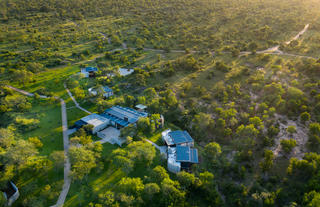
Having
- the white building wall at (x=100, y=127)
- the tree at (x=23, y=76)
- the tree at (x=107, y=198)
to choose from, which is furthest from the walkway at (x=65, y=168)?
the tree at (x=23, y=76)

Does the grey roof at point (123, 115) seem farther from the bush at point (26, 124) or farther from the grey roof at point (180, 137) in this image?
the bush at point (26, 124)

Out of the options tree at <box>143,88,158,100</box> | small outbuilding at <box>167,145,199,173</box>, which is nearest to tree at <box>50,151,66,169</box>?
small outbuilding at <box>167,145,199,173</box>

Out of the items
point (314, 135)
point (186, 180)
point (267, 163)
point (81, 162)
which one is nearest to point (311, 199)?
point (267, 163)

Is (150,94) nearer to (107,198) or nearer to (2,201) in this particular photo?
(107,198)

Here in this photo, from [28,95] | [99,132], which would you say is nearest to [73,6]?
[28,95]

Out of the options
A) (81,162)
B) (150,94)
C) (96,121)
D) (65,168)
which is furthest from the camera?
(150,94)

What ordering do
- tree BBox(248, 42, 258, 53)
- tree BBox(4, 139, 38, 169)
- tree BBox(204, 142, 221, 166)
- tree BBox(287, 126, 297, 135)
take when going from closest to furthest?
1. tree BBox(4, 139, 38, 169)
2. tree BBox(204, 142, 221, 166)
3. tree BBox(287, 126, 297, 135)
4. tree BBox(248, 42, 258, 53)

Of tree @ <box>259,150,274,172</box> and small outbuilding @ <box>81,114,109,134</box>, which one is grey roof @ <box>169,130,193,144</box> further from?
small outbuilding @ <box>81,114,109,134</box>
